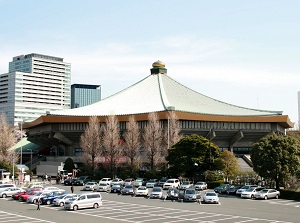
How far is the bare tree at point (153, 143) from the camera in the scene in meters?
73.2

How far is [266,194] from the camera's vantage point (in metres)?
46.9

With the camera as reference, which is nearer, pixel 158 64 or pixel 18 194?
pixel 18 194

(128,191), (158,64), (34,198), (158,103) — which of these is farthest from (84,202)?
(158,64)

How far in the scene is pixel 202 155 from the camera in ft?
212

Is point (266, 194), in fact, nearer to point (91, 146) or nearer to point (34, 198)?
point (34, 198)

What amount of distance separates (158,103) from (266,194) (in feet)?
153

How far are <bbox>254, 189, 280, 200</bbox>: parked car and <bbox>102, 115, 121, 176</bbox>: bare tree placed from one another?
33039 millimetres

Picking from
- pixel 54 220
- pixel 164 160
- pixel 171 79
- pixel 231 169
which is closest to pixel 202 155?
pixel 231 169

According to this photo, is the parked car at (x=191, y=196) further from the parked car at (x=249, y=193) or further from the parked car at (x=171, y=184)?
the parked car at (x=171, y=184)

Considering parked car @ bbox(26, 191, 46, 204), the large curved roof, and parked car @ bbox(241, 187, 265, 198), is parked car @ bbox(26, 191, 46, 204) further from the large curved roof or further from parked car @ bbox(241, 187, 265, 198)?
the large curved roof

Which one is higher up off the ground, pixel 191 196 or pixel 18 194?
pixel 18 194

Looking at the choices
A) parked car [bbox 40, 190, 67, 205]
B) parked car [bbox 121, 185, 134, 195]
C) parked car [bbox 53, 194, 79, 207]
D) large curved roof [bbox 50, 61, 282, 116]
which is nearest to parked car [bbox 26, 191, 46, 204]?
parked car [bbox 40, 190, 67, 205]

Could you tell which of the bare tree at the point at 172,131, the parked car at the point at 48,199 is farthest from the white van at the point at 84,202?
the bare tree at the point at 172,131

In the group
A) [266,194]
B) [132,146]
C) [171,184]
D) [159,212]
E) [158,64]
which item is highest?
[158,64]
